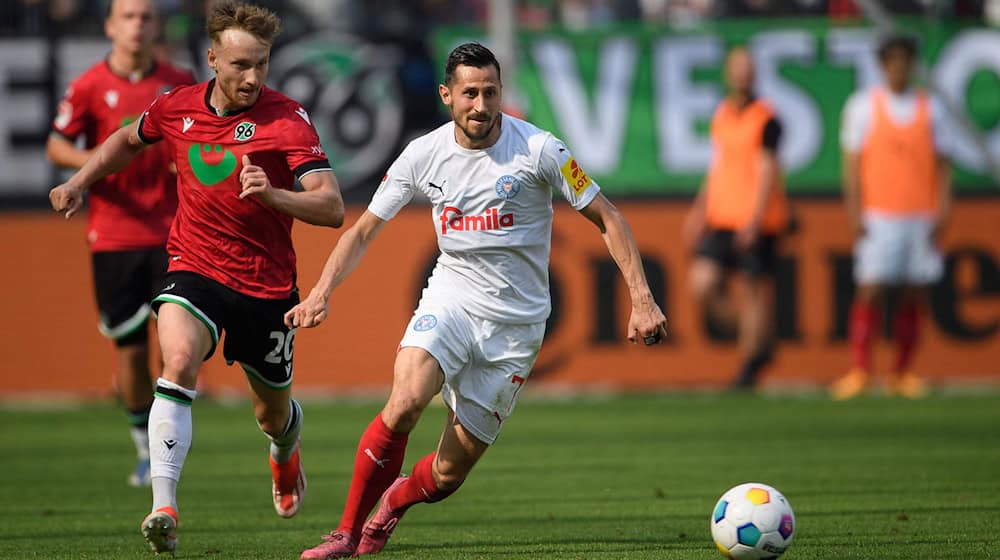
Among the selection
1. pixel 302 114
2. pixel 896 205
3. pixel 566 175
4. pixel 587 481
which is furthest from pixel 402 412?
pixel 896 205

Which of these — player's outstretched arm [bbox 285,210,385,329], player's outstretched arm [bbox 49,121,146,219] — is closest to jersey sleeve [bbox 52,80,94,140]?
player's outstretched arm [bbox 49,121,146,219]

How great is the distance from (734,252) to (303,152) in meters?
8.78

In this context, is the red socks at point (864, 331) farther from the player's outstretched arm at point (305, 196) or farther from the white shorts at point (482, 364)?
the player's outstretched arm at point (305, 196)

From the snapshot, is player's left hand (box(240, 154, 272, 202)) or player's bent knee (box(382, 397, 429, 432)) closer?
player's left hand (box(240, 154, 272, 202))

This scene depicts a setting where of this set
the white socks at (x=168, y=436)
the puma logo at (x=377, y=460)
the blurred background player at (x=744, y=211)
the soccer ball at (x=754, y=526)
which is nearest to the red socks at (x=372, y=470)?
the puma logo at (x=377, y=460)

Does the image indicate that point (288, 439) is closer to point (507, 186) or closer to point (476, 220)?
point (476, 220)

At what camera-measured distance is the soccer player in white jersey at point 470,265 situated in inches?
253

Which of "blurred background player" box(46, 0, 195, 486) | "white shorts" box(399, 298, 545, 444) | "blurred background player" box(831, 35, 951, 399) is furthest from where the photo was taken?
"blurred background player" box(831, 35, 951, 399)

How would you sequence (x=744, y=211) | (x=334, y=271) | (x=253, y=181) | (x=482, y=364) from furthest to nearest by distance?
1. (x=744, y=211)
2. (x=482, y=364)
3. (x=334, y=271)
4. (x=253, y=181)

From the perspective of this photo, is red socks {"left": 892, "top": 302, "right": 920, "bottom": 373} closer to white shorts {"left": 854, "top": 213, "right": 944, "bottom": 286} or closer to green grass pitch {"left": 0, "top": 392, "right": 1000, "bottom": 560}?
white shorts {"left": 854, "top": 213, "right": 944, "bottom": 286}

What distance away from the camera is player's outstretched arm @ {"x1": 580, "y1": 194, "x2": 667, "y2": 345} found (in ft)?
20.1

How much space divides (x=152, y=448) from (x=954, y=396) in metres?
9.88

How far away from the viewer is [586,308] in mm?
15656

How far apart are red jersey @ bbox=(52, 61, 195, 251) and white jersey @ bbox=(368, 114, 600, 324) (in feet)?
10.1
